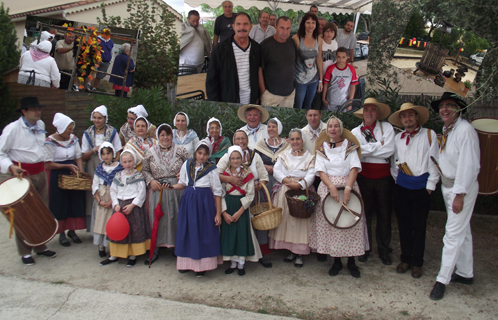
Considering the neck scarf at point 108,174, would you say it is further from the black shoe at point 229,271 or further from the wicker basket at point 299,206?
the wicker basket at point 299,206

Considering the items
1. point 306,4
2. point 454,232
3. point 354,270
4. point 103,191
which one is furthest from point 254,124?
point 454,232

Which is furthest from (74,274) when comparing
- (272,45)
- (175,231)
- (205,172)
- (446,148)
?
(446,148)

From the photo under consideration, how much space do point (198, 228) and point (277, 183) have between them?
1.15 m

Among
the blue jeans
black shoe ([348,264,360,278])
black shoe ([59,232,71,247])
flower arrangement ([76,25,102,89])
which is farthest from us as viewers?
flower arrangement ([76,25,102,89])

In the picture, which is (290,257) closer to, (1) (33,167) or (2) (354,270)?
(2) (354,270)

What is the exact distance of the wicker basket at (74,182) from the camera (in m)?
4.98

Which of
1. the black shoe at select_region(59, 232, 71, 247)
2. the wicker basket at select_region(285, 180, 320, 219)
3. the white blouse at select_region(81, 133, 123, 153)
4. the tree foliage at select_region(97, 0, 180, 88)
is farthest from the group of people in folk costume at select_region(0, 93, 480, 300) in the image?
the tree foliage at select_region(97, 0, 180, 88)

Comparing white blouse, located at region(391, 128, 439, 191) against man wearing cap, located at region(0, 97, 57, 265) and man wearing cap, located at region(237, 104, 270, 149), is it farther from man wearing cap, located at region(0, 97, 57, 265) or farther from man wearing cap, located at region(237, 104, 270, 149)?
man wearing cap, located at region(0, 97, 57, 265)

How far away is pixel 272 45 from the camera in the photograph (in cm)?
480

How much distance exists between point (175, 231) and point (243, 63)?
2314mm

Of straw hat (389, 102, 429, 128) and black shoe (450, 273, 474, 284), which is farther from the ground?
straw hat (389, 102, 429, 128)

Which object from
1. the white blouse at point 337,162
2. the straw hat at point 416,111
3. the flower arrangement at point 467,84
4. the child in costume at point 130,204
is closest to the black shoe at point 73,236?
the child in costume at point 130,204

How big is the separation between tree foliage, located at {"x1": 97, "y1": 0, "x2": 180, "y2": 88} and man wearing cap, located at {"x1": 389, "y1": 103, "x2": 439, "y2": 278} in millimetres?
4341

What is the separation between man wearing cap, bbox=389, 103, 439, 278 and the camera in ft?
14.1
